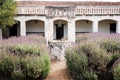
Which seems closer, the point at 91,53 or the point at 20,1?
the point at 91,53

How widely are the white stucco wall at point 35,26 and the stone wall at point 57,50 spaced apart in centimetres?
1559

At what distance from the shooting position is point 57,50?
Result: 15.6 metres

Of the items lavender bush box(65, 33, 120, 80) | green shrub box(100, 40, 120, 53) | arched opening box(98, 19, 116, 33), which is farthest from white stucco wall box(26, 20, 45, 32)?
lavender bush box(65, 33, 120, 80)

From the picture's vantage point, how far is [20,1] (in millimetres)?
32844

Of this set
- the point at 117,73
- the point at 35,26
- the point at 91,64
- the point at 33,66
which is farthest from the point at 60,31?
the point at 117,73

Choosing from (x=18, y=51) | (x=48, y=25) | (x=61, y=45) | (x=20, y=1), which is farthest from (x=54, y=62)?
(x=20, y=1)

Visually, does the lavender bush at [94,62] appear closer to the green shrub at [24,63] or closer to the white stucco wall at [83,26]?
the green shrub at [24,63]

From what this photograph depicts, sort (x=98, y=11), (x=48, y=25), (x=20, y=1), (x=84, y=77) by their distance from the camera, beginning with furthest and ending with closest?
(x=20, y=1) → (x=98, y=11) → (x=48, y=25) → (x=84, y=77)

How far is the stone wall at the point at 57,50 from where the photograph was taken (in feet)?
50.9

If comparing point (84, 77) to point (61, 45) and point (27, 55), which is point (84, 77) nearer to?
point (27, 55)

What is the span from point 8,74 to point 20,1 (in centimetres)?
2220

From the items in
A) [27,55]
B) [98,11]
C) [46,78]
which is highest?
[98,11]

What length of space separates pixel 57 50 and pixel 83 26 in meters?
16.2

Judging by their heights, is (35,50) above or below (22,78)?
above
